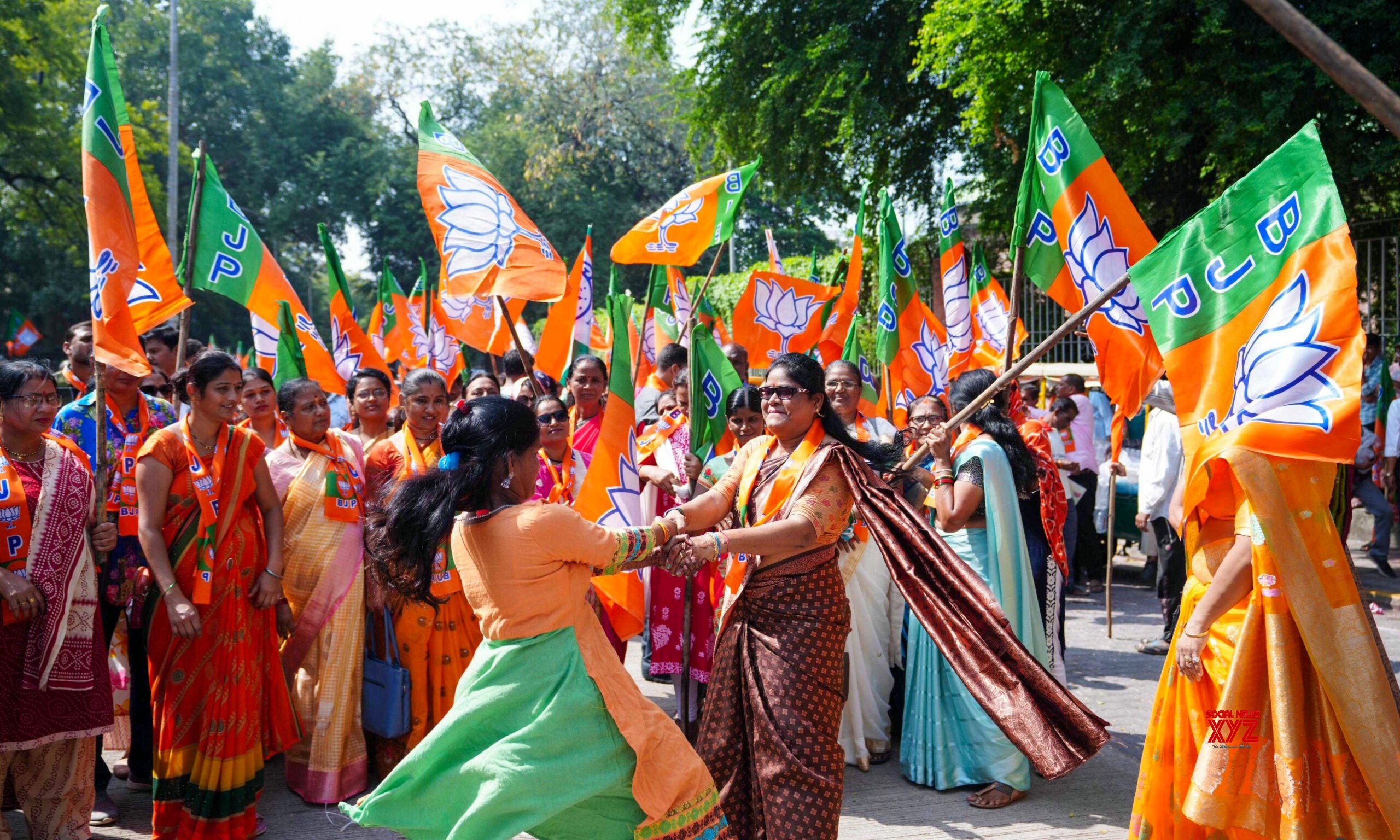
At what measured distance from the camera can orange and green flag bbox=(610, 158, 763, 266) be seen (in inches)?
259

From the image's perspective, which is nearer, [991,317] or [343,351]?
[343,351]

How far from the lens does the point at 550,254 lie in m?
5.36

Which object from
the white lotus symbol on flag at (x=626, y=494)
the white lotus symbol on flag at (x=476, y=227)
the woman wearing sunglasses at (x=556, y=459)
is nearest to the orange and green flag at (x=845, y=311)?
the woman wearing sunglasses at (x=556, y=459)

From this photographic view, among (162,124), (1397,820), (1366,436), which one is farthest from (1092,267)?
(162,124)

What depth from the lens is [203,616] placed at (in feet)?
13.9

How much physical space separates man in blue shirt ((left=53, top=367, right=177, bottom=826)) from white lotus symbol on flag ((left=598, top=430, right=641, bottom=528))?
1.92m

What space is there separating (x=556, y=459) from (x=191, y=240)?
195cm

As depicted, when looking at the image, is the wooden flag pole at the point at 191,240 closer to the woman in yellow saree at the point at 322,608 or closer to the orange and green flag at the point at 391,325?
the woman in yellow saree at the point at 322,608

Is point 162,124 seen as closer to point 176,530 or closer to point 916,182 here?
point 916,182

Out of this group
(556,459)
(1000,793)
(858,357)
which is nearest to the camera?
(1000,793)

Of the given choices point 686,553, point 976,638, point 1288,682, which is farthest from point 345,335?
point 1288,682

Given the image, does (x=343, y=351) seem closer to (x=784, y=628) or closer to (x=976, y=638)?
(x=784, y=628)

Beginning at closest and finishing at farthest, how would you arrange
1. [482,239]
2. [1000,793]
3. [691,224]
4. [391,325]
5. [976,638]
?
[976,638]
[1000,793]
[482,239]
[691,224]
[391,325]

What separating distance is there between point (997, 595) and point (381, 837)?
2731 millimetres
